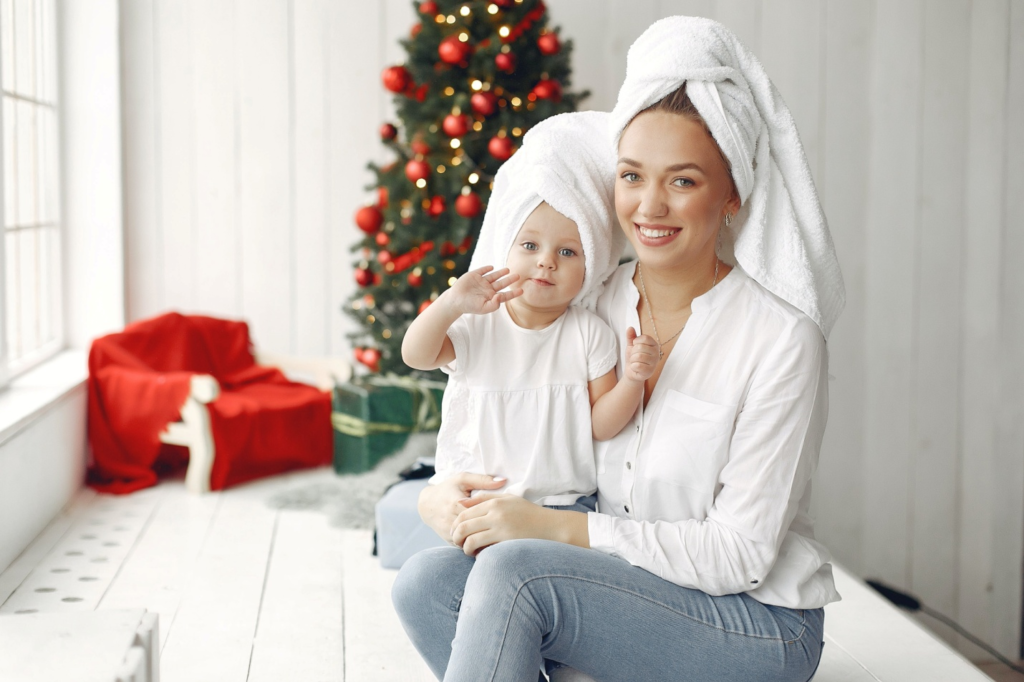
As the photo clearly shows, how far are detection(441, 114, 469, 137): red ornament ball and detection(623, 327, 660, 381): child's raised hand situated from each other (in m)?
1.46

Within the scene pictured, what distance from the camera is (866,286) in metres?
3.32

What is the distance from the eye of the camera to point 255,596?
2123mm

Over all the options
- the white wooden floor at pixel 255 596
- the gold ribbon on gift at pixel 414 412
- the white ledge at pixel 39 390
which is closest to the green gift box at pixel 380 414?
the gold ribbon on gift at pixel 414 412

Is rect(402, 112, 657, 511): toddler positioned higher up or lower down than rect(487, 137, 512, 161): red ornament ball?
lower down

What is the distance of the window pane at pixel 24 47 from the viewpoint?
2.86 meters

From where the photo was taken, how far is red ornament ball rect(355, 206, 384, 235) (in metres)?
2.81

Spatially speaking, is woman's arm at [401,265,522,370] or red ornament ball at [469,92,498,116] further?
red ornament ball at [469,92,498,116]

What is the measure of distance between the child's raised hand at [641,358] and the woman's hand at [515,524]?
0.23 metres

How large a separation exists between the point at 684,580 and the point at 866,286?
2.41 m

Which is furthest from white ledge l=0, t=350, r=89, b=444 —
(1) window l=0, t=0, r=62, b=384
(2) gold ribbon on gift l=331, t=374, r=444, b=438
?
(2) gold ribbon on gift l=331, t=374, r=444, b=438

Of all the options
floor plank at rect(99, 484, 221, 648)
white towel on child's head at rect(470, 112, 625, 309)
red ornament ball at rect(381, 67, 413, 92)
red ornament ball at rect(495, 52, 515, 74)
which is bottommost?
floor plank at rect(99, 484, 221, 648)

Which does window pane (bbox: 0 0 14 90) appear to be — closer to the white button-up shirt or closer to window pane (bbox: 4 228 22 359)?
window pane (bbox: 4 228 22 359)

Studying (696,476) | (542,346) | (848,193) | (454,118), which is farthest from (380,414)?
(848,193)

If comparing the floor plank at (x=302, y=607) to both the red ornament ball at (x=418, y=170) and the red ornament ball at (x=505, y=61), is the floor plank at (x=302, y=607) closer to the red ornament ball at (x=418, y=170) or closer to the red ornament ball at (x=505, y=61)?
the red ornament ball at (x=418, y=170)
